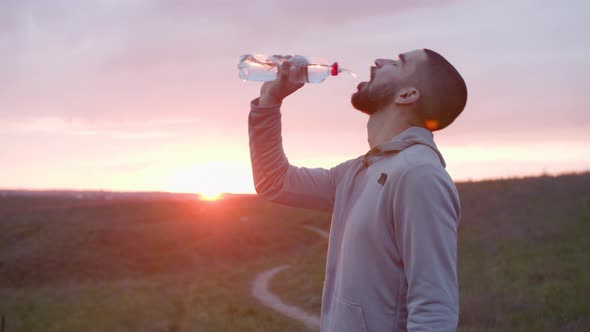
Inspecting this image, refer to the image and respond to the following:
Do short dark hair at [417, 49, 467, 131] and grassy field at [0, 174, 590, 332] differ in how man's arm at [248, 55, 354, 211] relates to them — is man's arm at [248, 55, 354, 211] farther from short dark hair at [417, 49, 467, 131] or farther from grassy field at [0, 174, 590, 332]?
grassy field at [0, 174, 590, 332]

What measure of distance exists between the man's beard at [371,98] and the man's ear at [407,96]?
0.14 ft

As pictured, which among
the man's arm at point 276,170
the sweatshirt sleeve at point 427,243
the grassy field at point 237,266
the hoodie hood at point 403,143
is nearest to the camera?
the sweatshirt sleeve at point 427,243

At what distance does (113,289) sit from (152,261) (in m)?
→ 10.1

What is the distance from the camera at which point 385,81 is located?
2.52 meters

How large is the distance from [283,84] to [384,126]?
525 mm

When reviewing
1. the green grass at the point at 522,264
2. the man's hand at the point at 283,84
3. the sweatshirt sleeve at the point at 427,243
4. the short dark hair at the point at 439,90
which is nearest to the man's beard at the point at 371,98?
the short dark hair at the point at 439,90

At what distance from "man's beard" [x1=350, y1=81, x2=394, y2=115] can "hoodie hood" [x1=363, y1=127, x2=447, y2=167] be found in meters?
0.22

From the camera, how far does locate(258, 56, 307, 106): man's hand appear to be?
266cm

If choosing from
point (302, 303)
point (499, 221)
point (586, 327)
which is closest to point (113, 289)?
point (302, 303)

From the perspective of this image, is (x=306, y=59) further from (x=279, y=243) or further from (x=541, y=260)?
(x=279, y=243)

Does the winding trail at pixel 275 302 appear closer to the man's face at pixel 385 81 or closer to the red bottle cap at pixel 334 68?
the red bottle cap at pixel 334 68

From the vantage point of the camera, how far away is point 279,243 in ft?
123

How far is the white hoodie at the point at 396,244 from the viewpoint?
2039 millimetres

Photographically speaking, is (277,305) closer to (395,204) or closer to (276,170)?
(276,170)
